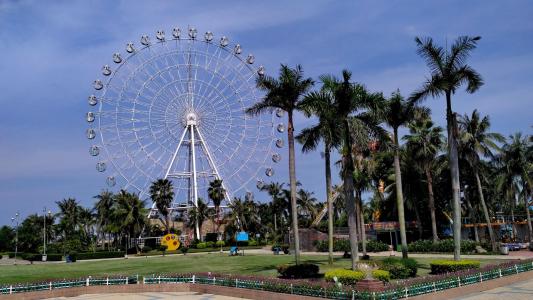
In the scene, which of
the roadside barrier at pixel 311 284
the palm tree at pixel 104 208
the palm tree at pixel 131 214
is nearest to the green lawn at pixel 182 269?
Result: the roadside barrier at pixel 311 284

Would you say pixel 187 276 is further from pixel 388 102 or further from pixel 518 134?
pixel 518 134

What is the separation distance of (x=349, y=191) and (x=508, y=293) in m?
8.59

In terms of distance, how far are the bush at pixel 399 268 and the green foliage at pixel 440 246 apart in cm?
2014

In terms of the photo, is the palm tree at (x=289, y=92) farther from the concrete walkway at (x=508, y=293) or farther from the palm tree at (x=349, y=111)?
the concrete walkway at (x=508, y=293)

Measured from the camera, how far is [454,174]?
26.2 metres

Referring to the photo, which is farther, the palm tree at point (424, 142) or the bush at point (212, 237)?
the bush at point (212, 237)

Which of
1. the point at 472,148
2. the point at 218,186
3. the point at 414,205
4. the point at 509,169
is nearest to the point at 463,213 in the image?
the point at 414,205

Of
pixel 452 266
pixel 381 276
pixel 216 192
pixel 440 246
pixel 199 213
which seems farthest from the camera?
pixel 216 192

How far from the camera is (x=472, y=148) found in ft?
150

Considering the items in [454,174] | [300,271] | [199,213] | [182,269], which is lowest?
[182,269]

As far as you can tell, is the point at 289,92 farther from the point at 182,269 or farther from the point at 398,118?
the point at 182,269

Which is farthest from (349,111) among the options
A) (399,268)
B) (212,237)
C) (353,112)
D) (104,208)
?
(104,208)

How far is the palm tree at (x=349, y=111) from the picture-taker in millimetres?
26375

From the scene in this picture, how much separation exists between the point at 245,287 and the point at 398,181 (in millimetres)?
13387
